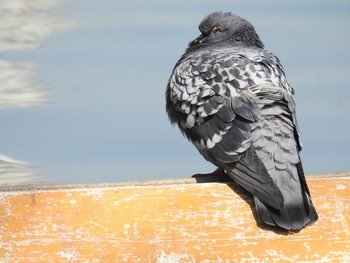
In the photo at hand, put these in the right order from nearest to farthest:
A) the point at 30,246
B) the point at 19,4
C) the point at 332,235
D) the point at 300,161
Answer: the point at 30,246 < the point at 332,235 < the point at 300,161 < the point at 19,4

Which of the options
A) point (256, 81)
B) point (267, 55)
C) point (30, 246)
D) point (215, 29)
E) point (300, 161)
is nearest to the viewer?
point (30, 246)

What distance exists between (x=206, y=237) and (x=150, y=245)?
263 mm

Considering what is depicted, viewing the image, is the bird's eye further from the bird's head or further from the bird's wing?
the bird's wing

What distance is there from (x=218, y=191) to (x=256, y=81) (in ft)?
4.47

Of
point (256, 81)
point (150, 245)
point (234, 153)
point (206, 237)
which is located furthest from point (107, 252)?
point (256, 81)

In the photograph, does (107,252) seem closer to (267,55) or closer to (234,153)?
(234,153)

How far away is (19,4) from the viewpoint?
8055 millimetres

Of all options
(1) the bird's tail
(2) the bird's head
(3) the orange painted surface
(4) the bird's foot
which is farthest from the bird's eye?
(3) the orange painted surface

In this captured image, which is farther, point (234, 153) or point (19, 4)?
point (19, 4)

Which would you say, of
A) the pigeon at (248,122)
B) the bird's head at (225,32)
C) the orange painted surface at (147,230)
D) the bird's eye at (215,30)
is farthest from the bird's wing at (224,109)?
the bird's eye at (215,30)

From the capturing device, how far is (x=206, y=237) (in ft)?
11.4

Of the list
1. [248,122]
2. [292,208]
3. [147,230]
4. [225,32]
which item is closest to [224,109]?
[248,122]

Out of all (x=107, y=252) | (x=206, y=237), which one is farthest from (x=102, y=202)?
(x=206, y=237)

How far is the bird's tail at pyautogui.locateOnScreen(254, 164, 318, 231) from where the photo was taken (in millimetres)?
3598
